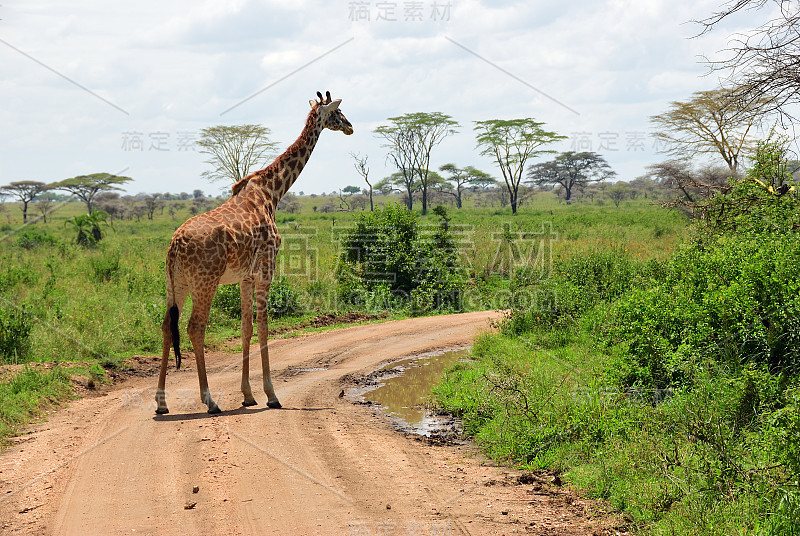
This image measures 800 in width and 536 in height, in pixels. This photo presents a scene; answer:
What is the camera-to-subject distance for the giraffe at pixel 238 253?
7523 mm

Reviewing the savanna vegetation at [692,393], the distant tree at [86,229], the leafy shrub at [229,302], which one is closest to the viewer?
the savanna vegetation at [692,393]

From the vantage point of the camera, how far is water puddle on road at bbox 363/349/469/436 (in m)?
8.20

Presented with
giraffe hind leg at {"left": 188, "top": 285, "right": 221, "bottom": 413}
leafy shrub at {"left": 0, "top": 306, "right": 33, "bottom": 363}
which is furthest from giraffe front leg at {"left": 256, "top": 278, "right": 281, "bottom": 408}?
leafy shrub at {"left": 0, "top": 306, "right": 33, "bottom": 363}

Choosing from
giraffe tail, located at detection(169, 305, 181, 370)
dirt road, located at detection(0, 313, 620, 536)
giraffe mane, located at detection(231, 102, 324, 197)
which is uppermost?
giraffe mane, located at detection(231, 102, 324, 197)

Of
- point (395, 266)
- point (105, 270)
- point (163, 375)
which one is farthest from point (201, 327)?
point (105, 270)

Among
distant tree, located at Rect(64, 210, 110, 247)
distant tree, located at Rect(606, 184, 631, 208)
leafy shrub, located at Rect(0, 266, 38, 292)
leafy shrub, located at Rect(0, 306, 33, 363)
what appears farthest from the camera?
distant tree, located at Rect(606, 184, 631, 208)

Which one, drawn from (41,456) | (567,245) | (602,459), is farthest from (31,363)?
(567,245)

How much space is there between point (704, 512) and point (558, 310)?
7.42m

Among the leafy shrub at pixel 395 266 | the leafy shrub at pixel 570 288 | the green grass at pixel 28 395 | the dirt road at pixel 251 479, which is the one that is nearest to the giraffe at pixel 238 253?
the dirt road at pixel 251 479

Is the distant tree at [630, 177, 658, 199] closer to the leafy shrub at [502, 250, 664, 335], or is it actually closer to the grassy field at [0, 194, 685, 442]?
the grassy field at [0, 194, 685, 442]

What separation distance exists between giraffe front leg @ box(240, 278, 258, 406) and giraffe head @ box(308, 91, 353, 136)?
8.56 feet

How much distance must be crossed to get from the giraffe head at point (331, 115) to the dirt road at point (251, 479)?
3.89 metres

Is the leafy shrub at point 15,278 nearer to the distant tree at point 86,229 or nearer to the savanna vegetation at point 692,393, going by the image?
the distant tree at point 86,229

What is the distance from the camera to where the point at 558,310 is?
39.1 ft
